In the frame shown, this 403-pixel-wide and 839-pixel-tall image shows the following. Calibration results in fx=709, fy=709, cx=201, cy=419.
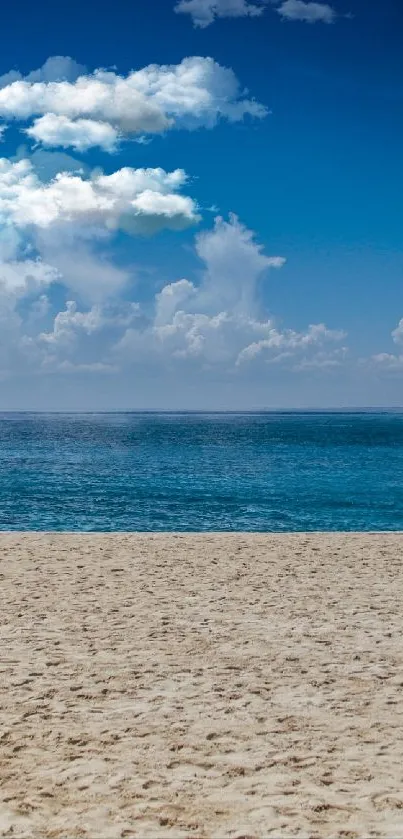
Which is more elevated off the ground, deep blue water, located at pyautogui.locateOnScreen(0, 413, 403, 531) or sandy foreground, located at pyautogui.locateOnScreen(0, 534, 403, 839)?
sandy foreground, located at pyautogui.locateOnScreen(0, 534, 403, 839)

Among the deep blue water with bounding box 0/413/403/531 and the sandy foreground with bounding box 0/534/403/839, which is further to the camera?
the deep blue water with bounding box 0/413/403/531

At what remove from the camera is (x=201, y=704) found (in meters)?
7.99

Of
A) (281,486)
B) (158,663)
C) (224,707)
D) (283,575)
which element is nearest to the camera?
(224,707)

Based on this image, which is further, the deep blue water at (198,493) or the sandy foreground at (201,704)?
the deep blue water at (198,493)

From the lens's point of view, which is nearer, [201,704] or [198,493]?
[201,704]

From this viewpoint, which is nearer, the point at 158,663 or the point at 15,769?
the point at 15,769

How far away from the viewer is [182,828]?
5.51 m

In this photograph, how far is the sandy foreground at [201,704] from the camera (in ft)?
19.0

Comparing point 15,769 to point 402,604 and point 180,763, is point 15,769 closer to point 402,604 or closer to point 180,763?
point 180,763

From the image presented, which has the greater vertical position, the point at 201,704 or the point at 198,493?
the point at 201,704

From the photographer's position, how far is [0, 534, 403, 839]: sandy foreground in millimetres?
5785

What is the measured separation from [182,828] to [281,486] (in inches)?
1434

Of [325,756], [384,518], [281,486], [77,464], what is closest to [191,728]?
[325,756]

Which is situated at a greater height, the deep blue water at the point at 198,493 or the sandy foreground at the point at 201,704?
the sandy foreground at the point at 201,704
